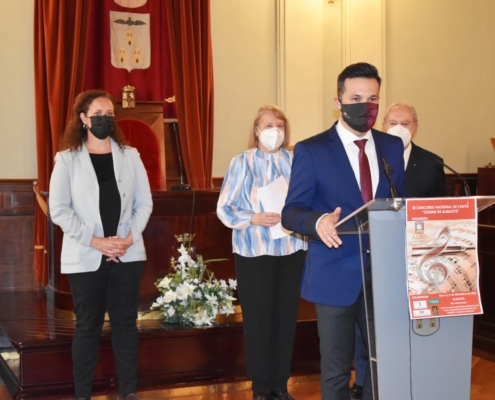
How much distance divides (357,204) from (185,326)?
2150 mm

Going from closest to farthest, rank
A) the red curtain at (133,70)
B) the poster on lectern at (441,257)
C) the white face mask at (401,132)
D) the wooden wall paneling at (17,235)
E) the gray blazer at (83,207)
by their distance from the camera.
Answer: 1. the poster on lectern at (441,257)
2. the gray blazer at (83,207)
3. the white face mask at (401,132)
4. the wooden wall paneling at (17,235)
5. the red curtain at (133,70)

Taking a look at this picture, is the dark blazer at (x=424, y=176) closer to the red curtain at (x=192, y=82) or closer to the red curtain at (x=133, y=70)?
the red curtain at (x=192, y=82)

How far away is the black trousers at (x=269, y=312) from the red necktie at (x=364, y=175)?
46.5 inches

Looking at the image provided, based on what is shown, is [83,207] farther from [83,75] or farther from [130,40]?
[130,40]

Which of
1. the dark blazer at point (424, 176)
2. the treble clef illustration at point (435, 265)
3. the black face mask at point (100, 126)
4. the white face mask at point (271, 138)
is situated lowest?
the treble clef illustration at point (435, 265)

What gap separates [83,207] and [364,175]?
165 cm

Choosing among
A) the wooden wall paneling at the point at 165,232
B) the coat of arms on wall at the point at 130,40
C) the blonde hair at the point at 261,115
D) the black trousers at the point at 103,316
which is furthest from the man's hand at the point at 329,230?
the coat of arms on wall at the point at 130,40

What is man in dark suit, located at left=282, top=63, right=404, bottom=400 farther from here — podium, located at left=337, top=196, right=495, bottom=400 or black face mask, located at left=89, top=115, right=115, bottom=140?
black face mask, located at left=89, top=115, right=115, bottom=140

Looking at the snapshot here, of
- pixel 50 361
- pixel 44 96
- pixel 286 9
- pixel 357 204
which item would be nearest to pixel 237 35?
pixel 286 9

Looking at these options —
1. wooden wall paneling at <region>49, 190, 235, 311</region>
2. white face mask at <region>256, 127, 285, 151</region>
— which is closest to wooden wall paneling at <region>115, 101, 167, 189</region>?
wooden wall paneling at <region>49, 190, 235, 311</region>

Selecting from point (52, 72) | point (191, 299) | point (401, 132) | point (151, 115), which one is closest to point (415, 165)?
point (401, 132)

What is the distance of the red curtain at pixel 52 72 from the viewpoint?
586 centimetres

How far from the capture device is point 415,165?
364 cm

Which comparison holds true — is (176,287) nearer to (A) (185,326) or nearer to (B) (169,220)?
(A) (185,326)
